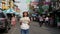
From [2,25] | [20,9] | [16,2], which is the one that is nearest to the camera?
[2,25]

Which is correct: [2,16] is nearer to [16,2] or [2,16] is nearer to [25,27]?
[25,27]

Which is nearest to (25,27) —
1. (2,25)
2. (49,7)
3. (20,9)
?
(2,25)

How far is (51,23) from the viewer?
141ft

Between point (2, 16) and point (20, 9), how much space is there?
262 feet

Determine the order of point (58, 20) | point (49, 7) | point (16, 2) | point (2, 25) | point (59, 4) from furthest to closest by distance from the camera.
Result: point (16, 2)
point (49, 7)
point (59, 4)
point (58, 20)
point (2, 25)

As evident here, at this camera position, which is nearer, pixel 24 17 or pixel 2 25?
pixel 24 17

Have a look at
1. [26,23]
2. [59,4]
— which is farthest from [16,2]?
[26,23]

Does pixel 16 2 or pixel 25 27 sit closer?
pixel 25 27

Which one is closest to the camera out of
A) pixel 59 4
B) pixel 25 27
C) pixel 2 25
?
pixel 25 27

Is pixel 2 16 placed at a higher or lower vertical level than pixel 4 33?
higher

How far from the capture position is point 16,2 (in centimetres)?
10731

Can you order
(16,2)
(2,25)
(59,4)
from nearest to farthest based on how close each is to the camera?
(2,25) → (59,4) → (16,2)

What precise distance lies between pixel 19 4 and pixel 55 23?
206 feet

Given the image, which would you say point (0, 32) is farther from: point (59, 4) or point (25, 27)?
point (59, 4)
